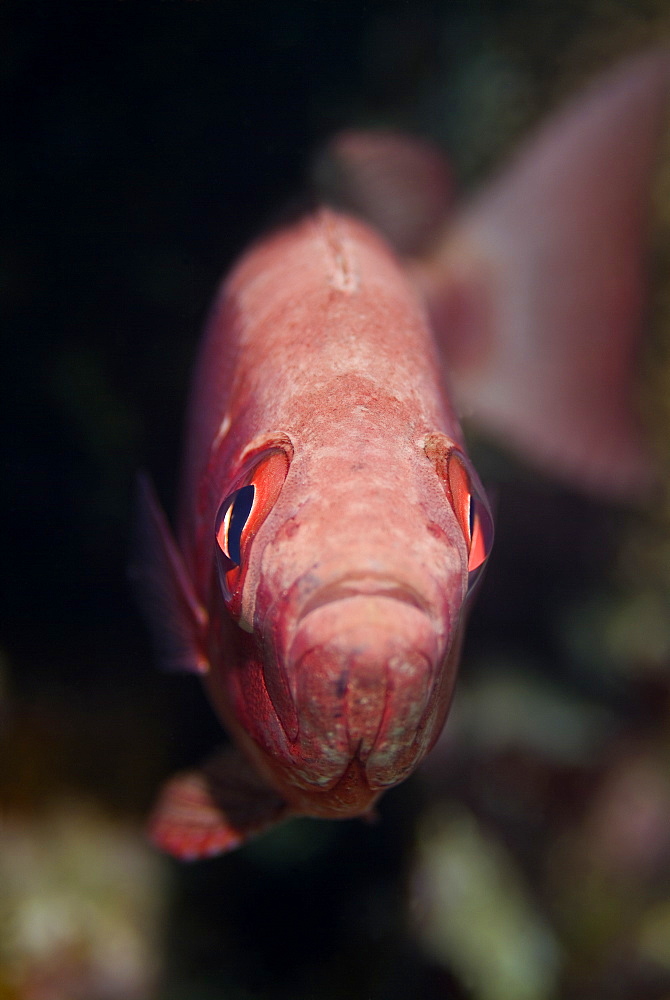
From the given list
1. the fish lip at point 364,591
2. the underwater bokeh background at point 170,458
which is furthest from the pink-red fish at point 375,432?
the underwater bokeh background at point 170,458

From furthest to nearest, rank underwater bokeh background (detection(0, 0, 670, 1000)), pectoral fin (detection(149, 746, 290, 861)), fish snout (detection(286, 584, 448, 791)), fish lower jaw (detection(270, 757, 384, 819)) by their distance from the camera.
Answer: underwater bokeh background (detection(0, 0, 670, 1000)) → pectoral fin (detection(149, 746, 290, 861)) → fish lower jaw (detection(270, 757, 384, 819)) → fish snout (detection(286, 584, 448, 791))

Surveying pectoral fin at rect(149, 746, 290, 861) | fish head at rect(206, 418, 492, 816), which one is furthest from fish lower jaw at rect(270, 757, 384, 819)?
pectoral fin at rect(149, 746, 290, 861)

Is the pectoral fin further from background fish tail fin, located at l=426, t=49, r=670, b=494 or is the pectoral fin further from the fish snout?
background fish tail fin, located at l=426, t=49, r=670, b=494

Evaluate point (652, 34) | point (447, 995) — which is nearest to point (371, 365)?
point (652, 34)

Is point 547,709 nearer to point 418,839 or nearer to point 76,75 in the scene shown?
point 418,839

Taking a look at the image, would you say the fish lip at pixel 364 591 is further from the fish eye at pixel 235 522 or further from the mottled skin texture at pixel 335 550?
the fish eye at pixel 235 522

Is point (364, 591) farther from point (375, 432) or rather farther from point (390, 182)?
point (390, 182)

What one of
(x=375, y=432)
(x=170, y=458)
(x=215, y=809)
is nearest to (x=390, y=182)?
(x=170, y=458)
